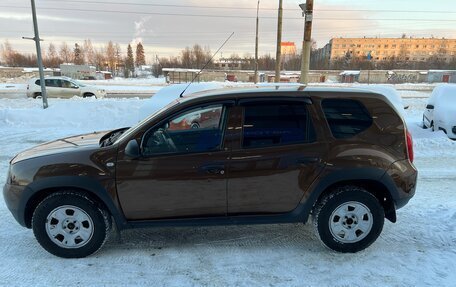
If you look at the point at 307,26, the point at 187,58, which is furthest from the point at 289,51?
the point at 307,26

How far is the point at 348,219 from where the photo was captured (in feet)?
11.9

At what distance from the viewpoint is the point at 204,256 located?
11.7 feet

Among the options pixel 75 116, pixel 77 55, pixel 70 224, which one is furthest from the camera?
pixel 77 55

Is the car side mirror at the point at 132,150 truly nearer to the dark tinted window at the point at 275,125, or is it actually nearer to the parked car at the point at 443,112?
the dark tinted window at the point at 275,125

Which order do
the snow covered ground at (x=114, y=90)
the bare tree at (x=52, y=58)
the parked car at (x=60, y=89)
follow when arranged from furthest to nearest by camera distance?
the bare tree at (x=52, y=58), the snow covered ground at (x=114, y=90), the parked car at (x=60, y=89)

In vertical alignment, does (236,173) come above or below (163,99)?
below

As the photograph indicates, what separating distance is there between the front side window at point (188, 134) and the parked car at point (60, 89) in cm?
1930

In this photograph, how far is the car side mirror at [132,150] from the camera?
3.38m

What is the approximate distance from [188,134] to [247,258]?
4.76ft

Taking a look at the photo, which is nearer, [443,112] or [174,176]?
[174,176]

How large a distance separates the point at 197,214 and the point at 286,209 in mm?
923

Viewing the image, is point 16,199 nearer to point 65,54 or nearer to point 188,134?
point 188,134

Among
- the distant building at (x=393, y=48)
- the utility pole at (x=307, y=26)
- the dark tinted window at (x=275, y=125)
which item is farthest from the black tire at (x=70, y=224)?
the distant building at (x=393, y=48)

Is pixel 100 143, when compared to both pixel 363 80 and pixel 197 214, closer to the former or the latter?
pixel 197 214
